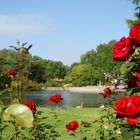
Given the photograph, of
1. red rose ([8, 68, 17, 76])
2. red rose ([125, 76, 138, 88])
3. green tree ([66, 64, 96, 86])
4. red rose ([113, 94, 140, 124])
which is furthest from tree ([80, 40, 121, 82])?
red rose ([113, 94, 140, 124])

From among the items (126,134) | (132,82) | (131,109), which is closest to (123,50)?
(132,82)

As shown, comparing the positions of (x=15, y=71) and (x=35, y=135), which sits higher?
(x=15, y=71)

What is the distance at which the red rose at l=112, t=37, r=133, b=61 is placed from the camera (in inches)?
64.6

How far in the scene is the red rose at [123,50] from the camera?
1640 millimetres

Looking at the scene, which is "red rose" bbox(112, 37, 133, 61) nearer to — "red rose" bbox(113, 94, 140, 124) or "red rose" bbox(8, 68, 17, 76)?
"red rose" bbox(113, 94, 140, 124)

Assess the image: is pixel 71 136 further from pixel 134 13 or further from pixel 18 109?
pixel 134 13

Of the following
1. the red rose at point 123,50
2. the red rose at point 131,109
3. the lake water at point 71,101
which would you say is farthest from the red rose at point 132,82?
the lake water at point 71,101

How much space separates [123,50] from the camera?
1646mm

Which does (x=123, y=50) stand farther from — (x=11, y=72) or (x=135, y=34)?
(x=11, y=72)

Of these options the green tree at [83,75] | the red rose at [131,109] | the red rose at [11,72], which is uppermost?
the green tree at [83,75]

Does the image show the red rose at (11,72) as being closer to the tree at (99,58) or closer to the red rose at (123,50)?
the red rose at (123,50)

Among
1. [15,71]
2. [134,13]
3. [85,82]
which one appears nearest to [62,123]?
[15,71]

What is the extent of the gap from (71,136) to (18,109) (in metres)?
6.23

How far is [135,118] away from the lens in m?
1.22
